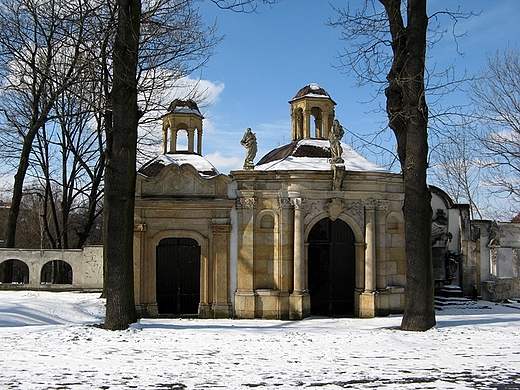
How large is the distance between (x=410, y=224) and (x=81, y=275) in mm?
12169

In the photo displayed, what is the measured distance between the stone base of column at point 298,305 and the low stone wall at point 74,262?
24.0 ft

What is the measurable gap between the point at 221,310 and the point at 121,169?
20.3 feet

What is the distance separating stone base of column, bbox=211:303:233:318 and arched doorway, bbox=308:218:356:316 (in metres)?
2.87

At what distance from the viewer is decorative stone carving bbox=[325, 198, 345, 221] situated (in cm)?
1501

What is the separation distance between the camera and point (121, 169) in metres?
10.2

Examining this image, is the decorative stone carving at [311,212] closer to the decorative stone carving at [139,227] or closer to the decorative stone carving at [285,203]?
the decorative stone carving at [285,203]

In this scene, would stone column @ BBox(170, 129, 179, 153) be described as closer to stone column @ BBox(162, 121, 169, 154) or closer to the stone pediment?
stone column @ BBox(162, 121, 169, 154)

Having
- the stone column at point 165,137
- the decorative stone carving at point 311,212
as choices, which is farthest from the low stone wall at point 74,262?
the decorative stone carving at point 311,212

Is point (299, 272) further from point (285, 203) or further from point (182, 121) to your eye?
point (182, 121)

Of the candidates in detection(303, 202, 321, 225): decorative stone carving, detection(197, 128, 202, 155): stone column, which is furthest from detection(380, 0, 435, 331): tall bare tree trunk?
detection(197, 128, 202, 155): stone column

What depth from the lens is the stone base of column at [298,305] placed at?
14.6 m

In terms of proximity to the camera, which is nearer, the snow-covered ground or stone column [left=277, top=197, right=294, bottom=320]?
the snow-covered ground

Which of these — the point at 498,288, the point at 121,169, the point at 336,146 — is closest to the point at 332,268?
the point at 336,146

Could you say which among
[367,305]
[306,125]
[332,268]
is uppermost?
[306,125]
